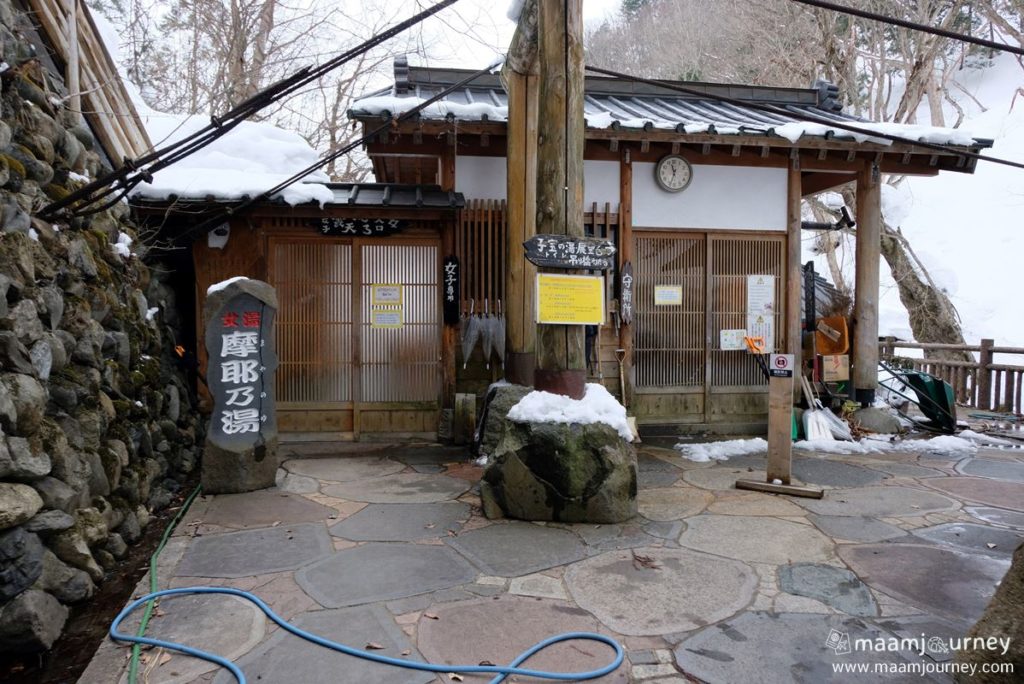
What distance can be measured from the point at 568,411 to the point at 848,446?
526 centimetres

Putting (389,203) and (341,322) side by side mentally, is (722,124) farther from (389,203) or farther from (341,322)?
(341,322)

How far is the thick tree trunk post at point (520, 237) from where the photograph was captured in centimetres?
761

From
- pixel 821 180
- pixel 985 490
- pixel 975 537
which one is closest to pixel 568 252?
pixel 975 537

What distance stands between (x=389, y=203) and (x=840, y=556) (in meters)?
6.26

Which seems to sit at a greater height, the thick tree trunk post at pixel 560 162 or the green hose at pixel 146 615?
the thick tree trunk post at pixel 560 162

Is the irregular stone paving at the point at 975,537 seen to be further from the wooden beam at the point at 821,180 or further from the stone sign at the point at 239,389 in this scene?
the wooden beam at the point at 821,180

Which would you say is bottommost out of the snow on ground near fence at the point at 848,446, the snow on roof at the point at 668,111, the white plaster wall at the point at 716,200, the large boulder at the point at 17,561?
the snow on ground near fence at the point at 848,446

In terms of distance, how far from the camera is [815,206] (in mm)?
17250

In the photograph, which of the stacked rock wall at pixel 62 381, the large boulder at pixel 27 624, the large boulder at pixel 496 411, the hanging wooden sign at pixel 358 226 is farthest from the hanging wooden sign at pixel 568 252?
the large boulder at pixel 27 624

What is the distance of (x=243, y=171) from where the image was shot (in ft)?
28.8

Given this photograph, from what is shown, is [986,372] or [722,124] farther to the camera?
[986,372]

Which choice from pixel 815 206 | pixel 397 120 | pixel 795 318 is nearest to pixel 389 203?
pixel 397 120

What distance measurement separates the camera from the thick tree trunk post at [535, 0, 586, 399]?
17.9 ft

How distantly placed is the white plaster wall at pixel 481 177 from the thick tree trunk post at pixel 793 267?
4.39 metres
